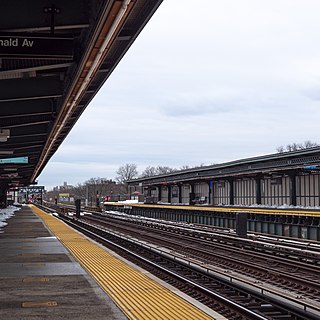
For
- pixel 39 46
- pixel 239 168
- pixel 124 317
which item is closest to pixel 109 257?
pixel 124 317

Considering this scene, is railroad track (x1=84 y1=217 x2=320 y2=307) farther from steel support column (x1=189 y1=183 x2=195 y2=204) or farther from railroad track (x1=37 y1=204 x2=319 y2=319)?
steel support column (x1=189 y1=183 x2=195 y2=204)

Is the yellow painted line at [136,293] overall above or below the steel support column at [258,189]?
below

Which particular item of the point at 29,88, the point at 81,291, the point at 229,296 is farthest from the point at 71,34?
the point at 229,296

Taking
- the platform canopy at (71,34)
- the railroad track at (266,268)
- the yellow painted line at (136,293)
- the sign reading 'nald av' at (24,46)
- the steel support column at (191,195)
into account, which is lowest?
Result: the railroad track at (266,268)

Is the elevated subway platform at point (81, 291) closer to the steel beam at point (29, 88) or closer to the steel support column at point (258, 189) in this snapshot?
the steel beam at point (29, 88)

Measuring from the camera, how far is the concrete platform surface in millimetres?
8945

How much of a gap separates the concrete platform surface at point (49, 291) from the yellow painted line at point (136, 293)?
9.5 inches

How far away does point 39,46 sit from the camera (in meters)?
8.77

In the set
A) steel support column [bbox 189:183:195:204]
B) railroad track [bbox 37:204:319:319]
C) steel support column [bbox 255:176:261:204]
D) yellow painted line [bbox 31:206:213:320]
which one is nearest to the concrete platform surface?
yellow painted line [bbox 31:206:213:320]

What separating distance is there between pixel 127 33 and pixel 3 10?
227 cm

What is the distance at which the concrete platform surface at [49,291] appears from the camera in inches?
352

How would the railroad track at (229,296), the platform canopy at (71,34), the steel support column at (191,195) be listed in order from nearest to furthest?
the platform canopy at (71,34) < the railroad track at (229,296) < the steel support column at (191,195)

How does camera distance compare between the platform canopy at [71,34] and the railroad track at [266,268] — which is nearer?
the platform canopy at [71,34]

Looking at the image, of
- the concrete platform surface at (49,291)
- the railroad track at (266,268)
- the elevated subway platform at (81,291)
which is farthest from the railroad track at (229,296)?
the concrete platform surface at (49,291)
